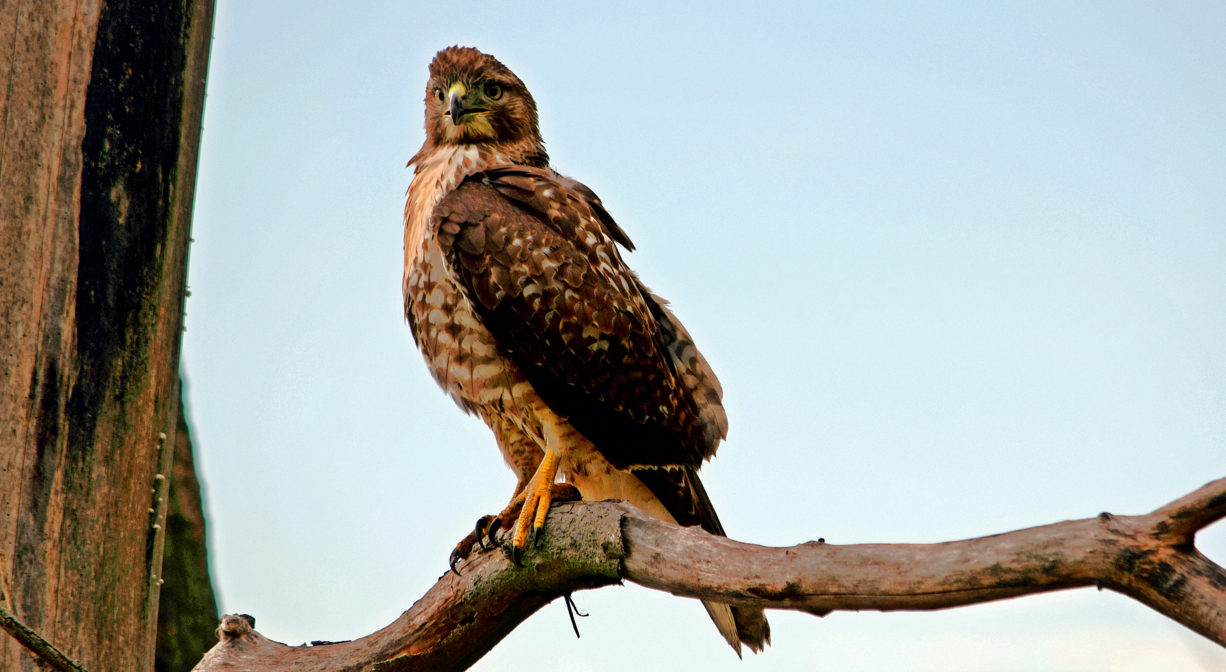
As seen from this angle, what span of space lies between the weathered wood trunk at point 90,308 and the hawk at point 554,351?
31.3 inches

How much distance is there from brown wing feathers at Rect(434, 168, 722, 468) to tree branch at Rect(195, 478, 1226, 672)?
0.41 m

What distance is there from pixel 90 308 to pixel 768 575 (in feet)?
6.34

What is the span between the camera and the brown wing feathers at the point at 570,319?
326 centimetres

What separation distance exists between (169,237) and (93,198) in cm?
Result: 24

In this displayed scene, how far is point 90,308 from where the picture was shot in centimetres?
295

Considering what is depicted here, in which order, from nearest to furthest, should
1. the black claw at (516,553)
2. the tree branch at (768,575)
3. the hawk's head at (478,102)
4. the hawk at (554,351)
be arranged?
the tree branch at (768,575), the black claw at (516,553), the hawk at (554,351), the hawk's head at (478,102)

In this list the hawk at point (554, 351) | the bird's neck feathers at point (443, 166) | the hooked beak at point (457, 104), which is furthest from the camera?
the hooked beak at point (457, 104)

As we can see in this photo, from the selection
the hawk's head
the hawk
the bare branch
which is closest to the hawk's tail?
the hawk

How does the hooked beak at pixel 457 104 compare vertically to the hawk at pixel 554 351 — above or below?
above

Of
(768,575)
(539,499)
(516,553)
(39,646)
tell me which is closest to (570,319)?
(539,499)

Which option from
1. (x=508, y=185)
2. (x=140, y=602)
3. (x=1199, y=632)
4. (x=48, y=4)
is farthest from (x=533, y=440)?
(x=1199, y=632)

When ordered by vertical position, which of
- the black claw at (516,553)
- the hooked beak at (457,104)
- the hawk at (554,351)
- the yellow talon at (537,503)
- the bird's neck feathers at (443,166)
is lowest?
the black claw at (516,553)

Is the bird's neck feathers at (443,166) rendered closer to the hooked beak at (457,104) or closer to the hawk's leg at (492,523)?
the hooked beak at (457,104)

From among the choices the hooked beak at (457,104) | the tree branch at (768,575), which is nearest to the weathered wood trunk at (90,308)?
the tree branch at (768,575)
